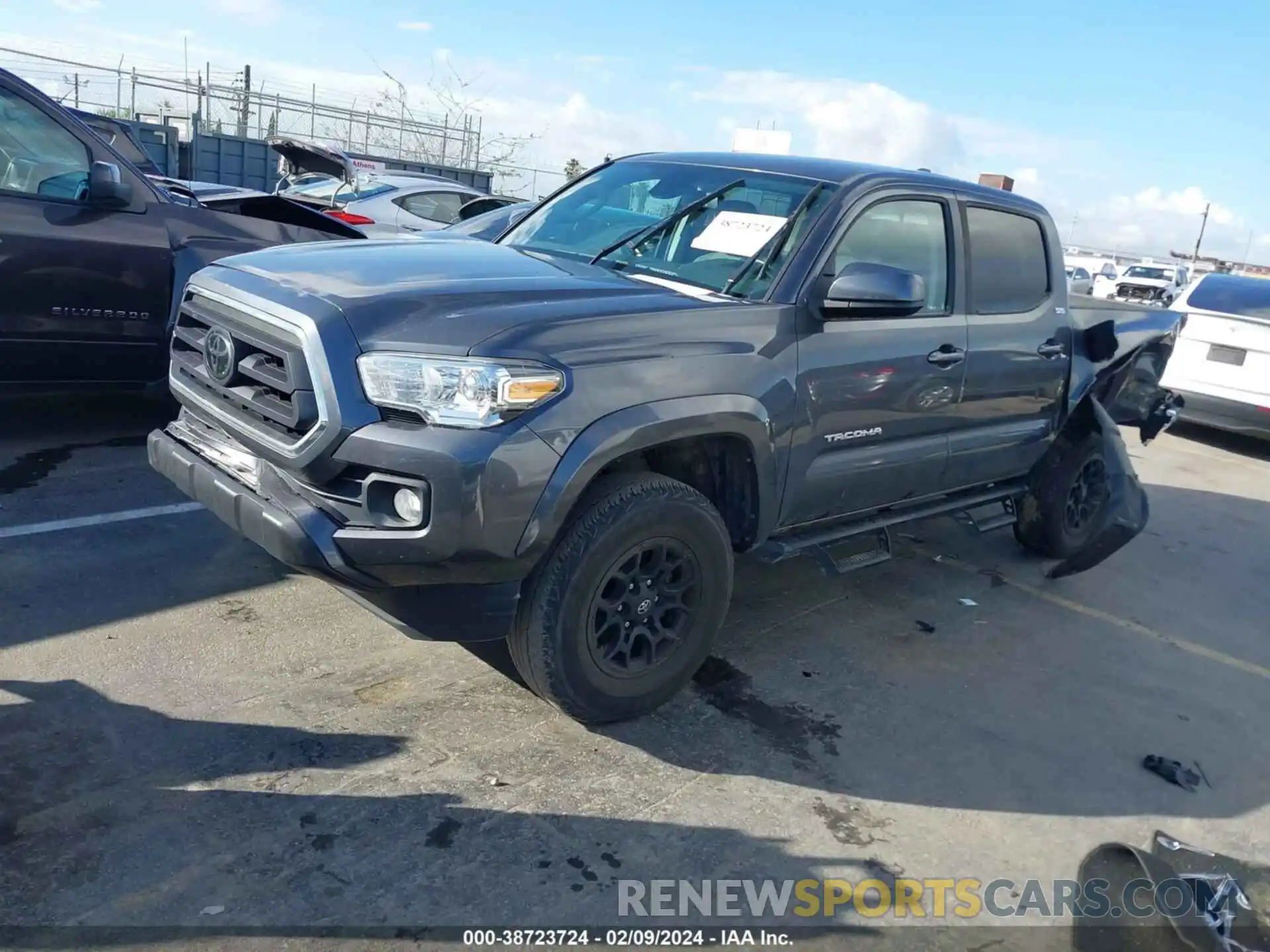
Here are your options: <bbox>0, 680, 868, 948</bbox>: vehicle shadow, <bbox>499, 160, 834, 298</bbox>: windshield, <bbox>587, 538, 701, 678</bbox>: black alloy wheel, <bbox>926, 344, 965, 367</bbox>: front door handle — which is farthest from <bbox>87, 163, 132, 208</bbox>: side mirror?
<bbox>926, 344, 965, 367</bbox>: front door handle

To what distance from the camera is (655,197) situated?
4477mm

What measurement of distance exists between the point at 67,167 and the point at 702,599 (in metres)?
4.28

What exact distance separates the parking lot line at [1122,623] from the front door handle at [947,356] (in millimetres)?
1740

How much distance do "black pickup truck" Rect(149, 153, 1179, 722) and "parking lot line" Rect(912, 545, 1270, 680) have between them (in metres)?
0.83

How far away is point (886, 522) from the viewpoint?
4.61 meters

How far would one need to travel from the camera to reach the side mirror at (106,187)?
17.5 feet

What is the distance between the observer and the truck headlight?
116 inches

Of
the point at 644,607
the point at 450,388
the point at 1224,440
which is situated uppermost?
the point at 450,388

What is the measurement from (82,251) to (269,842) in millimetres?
3876

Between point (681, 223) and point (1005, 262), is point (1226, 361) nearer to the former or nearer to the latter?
point (1005, 262)

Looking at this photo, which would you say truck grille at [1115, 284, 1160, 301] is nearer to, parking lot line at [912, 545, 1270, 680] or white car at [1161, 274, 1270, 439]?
white car at [1161, 274, 1270, 439]

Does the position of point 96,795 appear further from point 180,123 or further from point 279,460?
point 180,123

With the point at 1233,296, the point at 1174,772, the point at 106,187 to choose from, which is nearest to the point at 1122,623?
the point at 1174,772

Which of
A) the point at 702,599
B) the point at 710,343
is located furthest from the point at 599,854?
the point at 710,343
